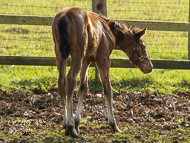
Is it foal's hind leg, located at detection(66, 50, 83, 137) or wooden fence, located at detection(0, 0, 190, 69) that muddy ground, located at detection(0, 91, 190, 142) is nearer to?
foal's hind leg, located at detection(66, 50, 83, 137)

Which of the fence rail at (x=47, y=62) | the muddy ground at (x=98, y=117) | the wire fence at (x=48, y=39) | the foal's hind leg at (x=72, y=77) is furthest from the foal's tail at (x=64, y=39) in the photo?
the wire fence at (x=48, y=39)

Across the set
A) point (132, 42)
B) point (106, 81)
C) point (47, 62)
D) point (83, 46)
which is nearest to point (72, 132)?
point (106, 81)

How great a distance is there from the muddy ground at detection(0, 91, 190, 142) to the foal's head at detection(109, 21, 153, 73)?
0.95 m

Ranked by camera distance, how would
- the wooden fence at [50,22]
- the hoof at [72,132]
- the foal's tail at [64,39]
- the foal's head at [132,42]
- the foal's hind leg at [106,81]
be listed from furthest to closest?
the wooden fence at [50,22] → the foal's head at [132,42] → the foal's hind leg at [106,81] → the hoof at [72,132] → the foal's tail at [64,39]

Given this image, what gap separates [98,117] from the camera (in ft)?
16.4

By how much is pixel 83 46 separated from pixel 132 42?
1548mm

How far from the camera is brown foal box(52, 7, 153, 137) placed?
12.3ft

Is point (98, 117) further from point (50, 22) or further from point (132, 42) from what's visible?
point (50, 22)

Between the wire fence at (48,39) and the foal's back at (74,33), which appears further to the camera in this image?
the wire fence at (48,39)

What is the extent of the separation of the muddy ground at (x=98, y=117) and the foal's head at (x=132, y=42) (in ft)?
3.11

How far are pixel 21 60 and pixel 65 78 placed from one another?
8.62 feet

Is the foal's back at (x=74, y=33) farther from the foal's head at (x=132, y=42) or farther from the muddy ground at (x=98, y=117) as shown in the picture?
the muddy ground at (x=98, y=117)

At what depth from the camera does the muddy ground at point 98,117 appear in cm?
414

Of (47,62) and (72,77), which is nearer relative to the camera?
(72,77)
